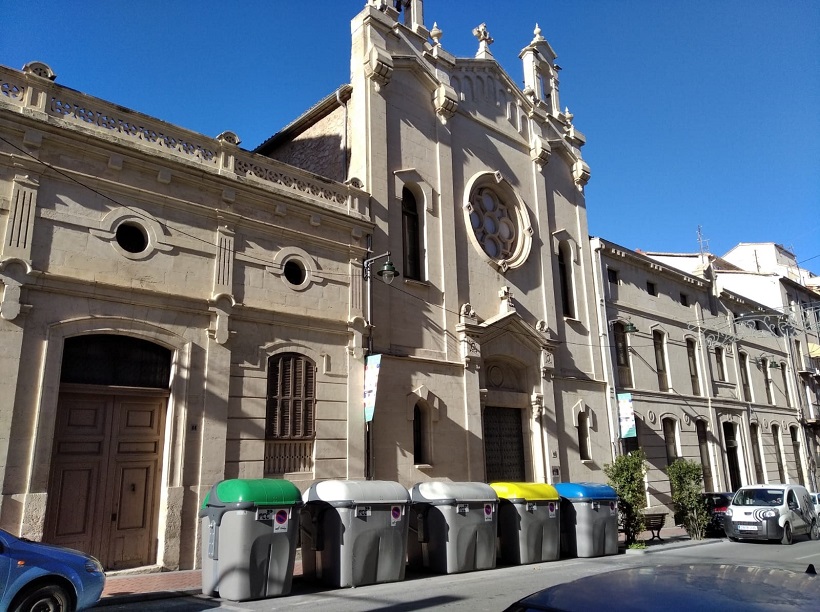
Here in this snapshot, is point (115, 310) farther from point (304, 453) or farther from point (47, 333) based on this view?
point (304, 453)

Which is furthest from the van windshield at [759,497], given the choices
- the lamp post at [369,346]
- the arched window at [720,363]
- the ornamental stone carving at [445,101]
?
the ornamental stone carving at [445,101]

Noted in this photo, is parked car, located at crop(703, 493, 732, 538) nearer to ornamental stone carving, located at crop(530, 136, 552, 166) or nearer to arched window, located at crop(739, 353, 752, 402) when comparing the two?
arched window, located at crop(739, 353, 752, 402)

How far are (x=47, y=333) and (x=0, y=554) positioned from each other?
15.2 ft

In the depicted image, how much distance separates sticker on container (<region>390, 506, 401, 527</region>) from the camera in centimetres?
1116

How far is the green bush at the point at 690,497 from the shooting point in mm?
18578

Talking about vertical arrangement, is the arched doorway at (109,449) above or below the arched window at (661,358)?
below

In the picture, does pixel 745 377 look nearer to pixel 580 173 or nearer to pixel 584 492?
pixel 580 173

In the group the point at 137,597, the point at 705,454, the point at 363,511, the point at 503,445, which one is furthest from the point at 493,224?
the point at 137,597

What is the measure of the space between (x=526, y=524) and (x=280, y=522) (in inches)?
229

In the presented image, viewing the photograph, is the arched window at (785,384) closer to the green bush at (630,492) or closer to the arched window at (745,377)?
the arched window at (745,377)

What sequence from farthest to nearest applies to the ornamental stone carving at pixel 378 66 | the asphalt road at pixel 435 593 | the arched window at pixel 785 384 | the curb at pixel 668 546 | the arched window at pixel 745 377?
the arched window at pixel 785 384, the arched window at pixel 745 377, the ornamental stone carving at pixel 378 66, the curb at pixel 668 546, the asphalt road at pixel 435 593

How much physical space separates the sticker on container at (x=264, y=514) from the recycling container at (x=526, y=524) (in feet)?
18.2

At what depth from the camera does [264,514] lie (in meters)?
9.71

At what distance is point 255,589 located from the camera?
948 centimetres
